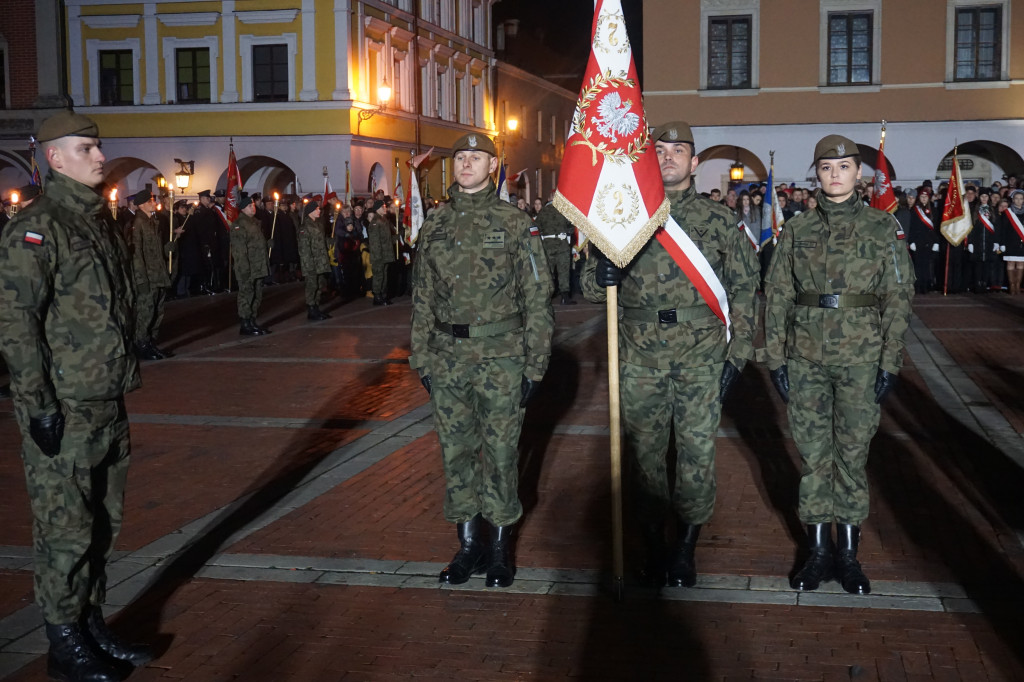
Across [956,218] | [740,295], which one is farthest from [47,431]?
[956,218]

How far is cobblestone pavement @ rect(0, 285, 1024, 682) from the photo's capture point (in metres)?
4.91

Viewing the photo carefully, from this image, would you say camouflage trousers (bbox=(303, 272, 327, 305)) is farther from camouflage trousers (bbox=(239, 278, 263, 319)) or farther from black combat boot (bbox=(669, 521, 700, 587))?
black combat boot (bbox=(669, 521, 700, 587))

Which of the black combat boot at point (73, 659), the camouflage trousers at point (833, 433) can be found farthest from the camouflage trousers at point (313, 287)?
the black combat boot at point (73, 659)

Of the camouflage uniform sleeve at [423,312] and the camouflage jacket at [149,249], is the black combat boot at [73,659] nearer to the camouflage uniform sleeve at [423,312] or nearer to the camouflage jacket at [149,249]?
the camouflage uniform sleeve at [423,312]

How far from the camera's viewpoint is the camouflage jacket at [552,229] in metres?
21.4

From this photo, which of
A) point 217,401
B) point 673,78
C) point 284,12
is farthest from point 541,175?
point 217,401

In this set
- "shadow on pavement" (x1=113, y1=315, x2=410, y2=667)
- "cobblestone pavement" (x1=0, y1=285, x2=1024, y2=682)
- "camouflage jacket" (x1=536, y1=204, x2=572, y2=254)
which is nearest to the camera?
"cobblestone pavement" (x1=0, y1=285, x2=1024, y2=682)

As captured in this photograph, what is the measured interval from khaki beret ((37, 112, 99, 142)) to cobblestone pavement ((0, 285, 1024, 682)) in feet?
7.13

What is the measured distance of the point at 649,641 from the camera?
16.6ft

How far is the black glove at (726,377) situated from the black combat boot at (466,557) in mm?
1374

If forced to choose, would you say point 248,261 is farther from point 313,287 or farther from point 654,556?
point 654,556

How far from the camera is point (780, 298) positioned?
5855 mm

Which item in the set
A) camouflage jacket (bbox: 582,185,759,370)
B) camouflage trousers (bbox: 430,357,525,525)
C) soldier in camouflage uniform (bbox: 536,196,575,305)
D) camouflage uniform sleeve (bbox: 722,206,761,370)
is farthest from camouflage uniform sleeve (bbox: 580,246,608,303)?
soldier in camouflage uniform (bbox: 536,196,575,305)

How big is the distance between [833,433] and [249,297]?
12.3 m
